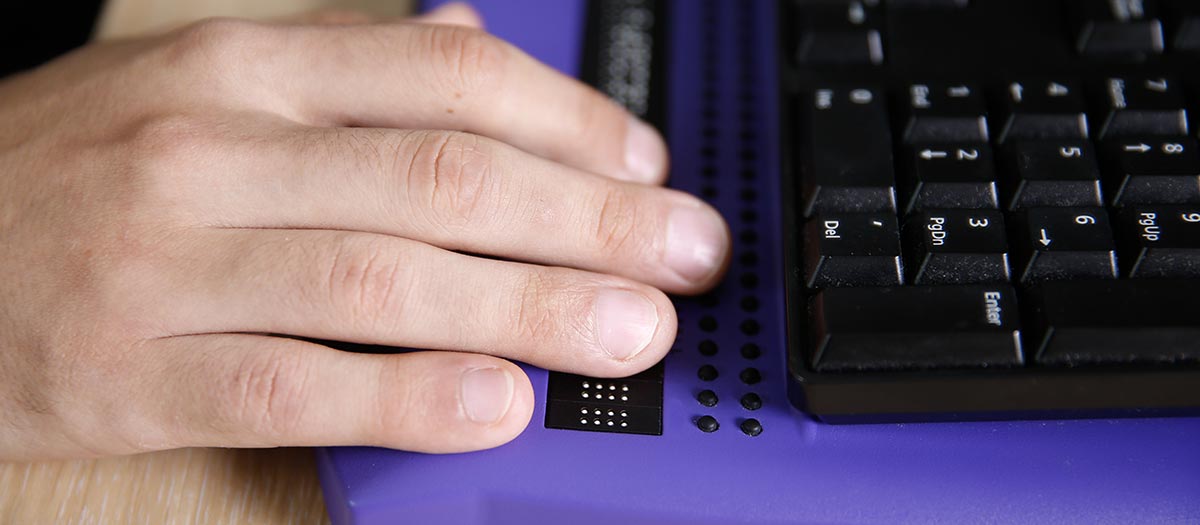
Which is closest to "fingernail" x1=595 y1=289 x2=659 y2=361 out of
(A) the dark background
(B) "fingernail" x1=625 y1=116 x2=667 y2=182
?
(B) "fingernail" x1=625 y1=116 x2=667 y2=182

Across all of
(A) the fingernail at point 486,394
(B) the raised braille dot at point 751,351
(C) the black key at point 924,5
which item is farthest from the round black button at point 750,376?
(C) the black key at point 924,5

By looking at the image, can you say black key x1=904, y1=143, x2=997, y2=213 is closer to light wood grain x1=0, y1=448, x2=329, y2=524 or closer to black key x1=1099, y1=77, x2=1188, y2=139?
black key x1=1099, y1=77, x2=1188, y2=139

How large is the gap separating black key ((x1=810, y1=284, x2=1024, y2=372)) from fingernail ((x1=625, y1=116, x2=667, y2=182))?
17 cm

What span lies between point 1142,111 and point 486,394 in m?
0.34

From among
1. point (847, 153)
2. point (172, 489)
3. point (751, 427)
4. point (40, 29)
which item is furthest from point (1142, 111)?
point (40, 29)

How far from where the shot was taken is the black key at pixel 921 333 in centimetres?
40

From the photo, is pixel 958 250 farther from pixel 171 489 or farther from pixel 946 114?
pixel 171 489

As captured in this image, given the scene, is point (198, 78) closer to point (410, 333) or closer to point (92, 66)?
point (92, 66)

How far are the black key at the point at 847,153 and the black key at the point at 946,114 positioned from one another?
13 millimetres

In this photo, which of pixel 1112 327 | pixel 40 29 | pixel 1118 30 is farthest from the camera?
pixel 40 29

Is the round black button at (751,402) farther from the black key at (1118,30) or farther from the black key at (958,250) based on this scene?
the black key at (1118,30)

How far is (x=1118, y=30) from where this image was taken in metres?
0.51

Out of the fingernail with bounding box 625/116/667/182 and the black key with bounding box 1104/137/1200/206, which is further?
the fingernail with bounding box 625/116/667/182

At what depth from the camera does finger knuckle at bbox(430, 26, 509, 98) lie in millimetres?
509
